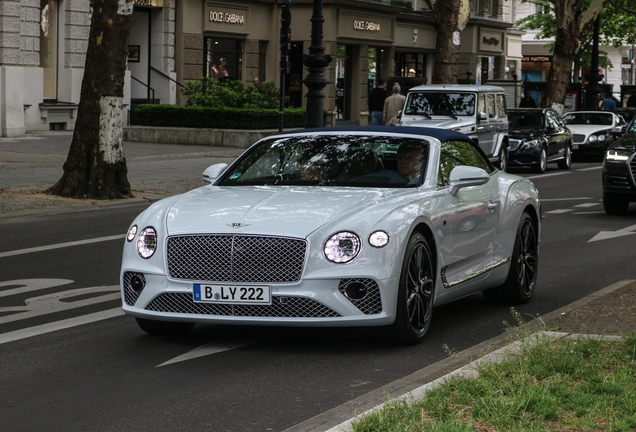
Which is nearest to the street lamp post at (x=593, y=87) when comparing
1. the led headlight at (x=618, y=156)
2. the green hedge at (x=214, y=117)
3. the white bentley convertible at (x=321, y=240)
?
the green hedge at (x=214, y=117)

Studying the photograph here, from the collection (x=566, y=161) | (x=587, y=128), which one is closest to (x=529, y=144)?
(x=566, y=161)

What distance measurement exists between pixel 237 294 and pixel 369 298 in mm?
779

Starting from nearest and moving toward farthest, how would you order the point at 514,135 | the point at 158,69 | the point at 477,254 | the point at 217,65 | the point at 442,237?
the point at 442,237, the point at 477,254, the point at 514,135, the point at 158,69, the point at 217,65

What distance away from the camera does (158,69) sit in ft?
124

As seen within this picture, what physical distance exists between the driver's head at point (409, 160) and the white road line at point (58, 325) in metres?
2.32

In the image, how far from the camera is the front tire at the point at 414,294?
6.80 metres

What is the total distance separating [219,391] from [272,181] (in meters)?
2.24

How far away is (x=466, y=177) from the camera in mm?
7672

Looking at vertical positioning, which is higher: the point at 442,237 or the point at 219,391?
the point at 442,237

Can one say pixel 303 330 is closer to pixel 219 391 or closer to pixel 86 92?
pixel 219 391

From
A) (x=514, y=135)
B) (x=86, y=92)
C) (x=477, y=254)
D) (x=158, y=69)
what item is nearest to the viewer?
(x=477, y=254)

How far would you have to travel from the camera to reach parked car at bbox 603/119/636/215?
15.6m

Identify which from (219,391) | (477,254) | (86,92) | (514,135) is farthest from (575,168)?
(219,391)

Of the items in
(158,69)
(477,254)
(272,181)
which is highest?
(158,69)
